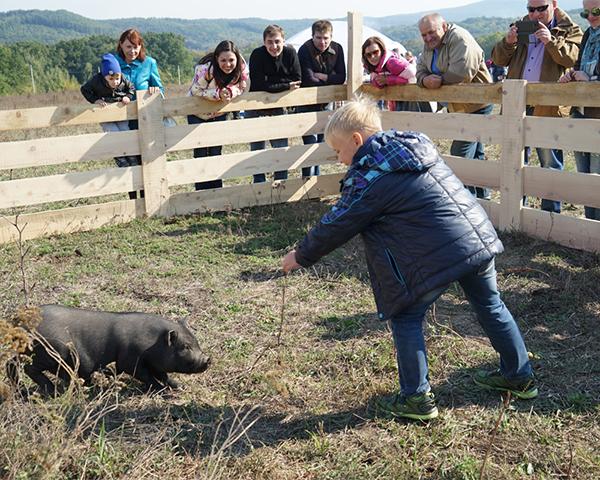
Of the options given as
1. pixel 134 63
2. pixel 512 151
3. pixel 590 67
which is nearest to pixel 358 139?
pixel 512 151

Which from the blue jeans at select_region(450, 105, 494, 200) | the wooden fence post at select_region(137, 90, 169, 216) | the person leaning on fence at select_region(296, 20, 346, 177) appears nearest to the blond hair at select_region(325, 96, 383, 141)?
the blue jeans at select_region(450, 105, 494, 200)

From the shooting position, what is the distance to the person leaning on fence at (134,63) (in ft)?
25.8

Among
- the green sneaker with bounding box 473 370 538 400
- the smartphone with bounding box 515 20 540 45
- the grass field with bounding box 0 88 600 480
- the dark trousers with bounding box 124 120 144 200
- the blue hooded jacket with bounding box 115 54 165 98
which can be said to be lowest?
the grass field with bounding box 0 88 600 480

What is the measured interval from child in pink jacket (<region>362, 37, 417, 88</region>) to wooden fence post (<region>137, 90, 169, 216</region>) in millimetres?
2139

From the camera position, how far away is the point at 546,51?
7090 millimetres

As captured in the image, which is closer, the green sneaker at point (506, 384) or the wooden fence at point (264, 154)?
the green sneaker at point (506, 384)

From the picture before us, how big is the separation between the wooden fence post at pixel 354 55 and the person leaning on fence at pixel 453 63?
92 cm

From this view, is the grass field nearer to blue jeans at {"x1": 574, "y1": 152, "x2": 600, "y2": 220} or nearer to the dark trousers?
blue jeans at {"x1": 574, "y1": 152, "x2": 600, "y2": 220}

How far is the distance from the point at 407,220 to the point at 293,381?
127 centimetres

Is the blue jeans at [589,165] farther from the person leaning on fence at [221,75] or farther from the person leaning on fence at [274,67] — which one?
the person leaning on fence at [221,75]

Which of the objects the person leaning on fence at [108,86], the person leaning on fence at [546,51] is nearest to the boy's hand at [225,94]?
the person leaning on fence at [108,86]

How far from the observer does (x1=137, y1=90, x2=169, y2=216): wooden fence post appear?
7660 millimetres

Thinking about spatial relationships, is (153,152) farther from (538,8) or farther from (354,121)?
(354,121)

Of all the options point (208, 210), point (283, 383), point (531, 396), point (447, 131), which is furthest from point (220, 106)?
point (531, 396)
